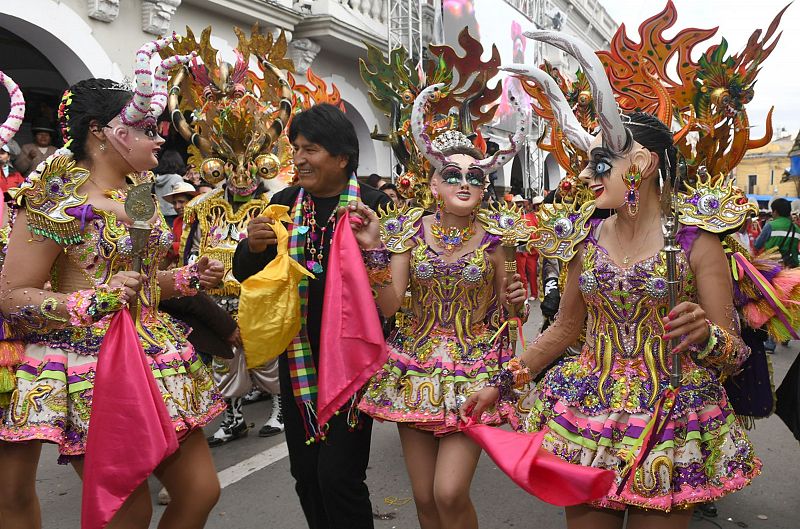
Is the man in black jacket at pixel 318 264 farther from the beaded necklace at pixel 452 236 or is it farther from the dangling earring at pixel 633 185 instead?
the dangling earring at pixel 633 185

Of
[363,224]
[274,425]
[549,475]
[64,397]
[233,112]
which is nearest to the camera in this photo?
[549,475]

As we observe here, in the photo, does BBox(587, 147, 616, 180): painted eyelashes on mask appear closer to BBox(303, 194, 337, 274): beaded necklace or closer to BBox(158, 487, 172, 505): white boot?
BBox(303, 194, 337, 274): beaded necklace

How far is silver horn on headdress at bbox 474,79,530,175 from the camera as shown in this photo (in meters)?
3.54

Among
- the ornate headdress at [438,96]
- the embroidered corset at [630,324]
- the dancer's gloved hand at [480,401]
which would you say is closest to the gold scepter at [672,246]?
the embroidered corset at [630,324]

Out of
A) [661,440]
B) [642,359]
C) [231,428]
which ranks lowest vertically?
[231,428]

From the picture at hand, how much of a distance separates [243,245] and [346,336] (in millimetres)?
739

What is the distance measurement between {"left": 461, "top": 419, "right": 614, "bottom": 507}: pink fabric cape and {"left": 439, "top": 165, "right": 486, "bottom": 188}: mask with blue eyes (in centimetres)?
142

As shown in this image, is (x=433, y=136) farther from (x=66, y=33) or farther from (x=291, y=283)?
(x=66, y=33)

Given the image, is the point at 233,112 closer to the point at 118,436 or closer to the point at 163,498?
the point at 163,498

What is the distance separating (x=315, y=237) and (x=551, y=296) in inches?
79.7

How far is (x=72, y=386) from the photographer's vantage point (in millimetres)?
2711

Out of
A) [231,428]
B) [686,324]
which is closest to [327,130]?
[686,324]

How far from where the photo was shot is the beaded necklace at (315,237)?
321 cm

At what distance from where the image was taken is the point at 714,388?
2541mm
